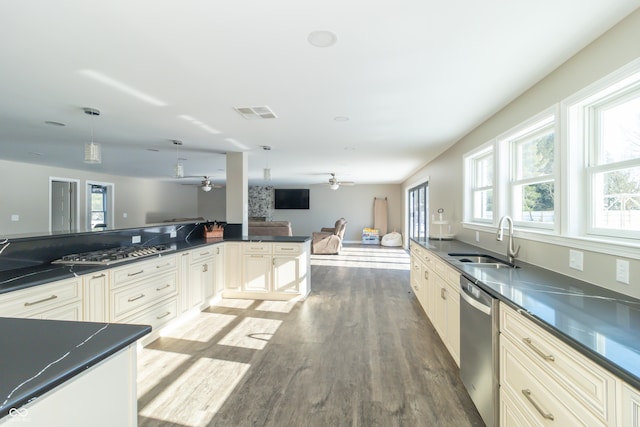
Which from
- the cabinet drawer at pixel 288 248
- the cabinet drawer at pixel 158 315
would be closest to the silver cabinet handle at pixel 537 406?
the cabinet drawer at pixel 158 315

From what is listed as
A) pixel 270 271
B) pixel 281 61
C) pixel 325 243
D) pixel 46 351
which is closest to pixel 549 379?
pixel 46 351

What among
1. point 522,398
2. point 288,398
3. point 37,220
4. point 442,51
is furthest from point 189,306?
point 37,220

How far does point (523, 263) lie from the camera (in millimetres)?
2486

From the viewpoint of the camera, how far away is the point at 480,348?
185cm

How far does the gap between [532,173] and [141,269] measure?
3.68m

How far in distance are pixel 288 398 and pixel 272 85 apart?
2.40 meters

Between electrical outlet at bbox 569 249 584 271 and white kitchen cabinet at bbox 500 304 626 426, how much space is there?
0.71 metres

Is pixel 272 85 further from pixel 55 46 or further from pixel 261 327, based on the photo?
pixel 261 327

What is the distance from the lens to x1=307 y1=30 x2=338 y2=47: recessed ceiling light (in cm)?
174

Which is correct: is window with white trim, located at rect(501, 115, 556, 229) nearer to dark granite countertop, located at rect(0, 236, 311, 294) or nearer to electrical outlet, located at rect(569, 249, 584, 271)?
electrical outlet, located at rect(569, 249, 584, 271)

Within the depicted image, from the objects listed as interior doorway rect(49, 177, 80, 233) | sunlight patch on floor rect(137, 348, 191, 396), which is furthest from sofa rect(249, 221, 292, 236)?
sunlight patch on floor rect(137, 348, 191, 396)

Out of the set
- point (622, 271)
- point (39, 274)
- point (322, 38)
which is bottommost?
point (39, 274)

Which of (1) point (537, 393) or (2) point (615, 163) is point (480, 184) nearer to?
(2) point (615, 163)

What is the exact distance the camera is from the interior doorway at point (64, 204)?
7.59 metres
